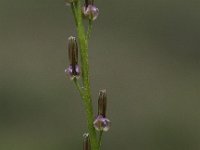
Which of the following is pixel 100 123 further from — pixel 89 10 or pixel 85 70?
pixel 89 10

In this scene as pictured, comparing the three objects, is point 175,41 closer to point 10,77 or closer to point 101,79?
point 101,79

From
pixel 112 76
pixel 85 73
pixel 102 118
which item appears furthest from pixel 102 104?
pixel 112 76

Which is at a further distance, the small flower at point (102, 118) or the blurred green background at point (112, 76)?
the blurred green background at point (112, 76)

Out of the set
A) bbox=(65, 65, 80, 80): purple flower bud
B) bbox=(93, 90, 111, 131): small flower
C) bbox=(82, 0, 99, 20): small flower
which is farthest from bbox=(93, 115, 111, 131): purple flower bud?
bbox=(82, 0, 99, 20): small flower

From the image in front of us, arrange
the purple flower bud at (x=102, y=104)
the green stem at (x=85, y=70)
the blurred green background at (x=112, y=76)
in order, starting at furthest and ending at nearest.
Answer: the blurred green background at (x=112, y=76)
the purple flower bud at (x=102, y=104)
the green stem at (x=85, y=70)

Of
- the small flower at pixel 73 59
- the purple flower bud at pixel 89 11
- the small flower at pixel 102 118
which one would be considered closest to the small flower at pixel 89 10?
the purple flower bud at pixel 89 11

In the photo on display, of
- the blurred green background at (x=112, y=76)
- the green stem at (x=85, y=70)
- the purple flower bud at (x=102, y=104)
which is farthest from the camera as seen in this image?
the blurred green background at (x=112, y=76)

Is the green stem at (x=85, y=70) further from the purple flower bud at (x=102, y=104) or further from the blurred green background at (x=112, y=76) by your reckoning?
the blurred green background at (x=112, y=76)
